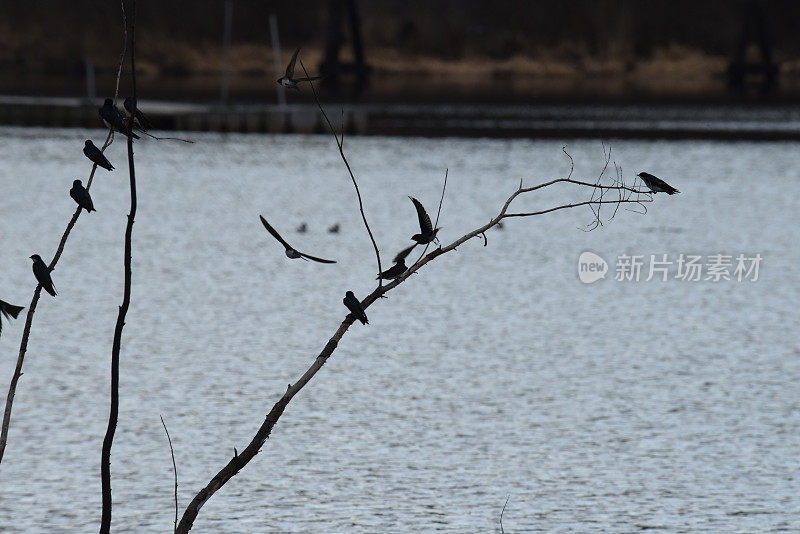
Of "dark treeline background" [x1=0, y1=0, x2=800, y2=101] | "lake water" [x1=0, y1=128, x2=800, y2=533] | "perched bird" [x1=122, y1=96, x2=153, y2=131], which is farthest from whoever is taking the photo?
"dark treeline background" [x1=0, y1=0, x2=800, y2=101]

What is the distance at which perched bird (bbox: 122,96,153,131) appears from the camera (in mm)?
2920

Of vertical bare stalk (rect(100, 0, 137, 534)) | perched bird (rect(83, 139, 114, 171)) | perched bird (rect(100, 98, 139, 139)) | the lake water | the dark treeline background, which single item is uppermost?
the dark treeline background

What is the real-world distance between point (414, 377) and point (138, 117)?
12.8 ft

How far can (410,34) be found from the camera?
6500 cm

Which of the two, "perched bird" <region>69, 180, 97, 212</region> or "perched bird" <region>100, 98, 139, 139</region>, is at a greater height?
"perched bird" <region>100, 98, 139, 139</region>

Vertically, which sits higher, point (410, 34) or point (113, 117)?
point (410, 34)

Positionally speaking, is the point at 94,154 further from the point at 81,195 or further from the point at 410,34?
the point at 410,34

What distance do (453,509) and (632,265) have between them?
658 centimetres

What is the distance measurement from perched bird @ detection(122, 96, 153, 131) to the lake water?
175 centimetres

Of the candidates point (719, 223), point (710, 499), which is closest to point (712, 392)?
point (710, 499)

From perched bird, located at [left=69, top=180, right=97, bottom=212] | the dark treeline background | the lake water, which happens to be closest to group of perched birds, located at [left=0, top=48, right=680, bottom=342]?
perched bird, located at [left=69, top=180, right=97, bottom=212]

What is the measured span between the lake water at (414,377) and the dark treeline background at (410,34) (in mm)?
48245

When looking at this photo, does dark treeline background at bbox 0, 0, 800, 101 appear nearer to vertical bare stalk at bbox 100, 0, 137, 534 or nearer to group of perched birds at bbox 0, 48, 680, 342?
vertical bare stalk at bbox 100, 0, 137, 534

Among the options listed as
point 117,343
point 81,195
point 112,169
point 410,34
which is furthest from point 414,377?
point 410,34
